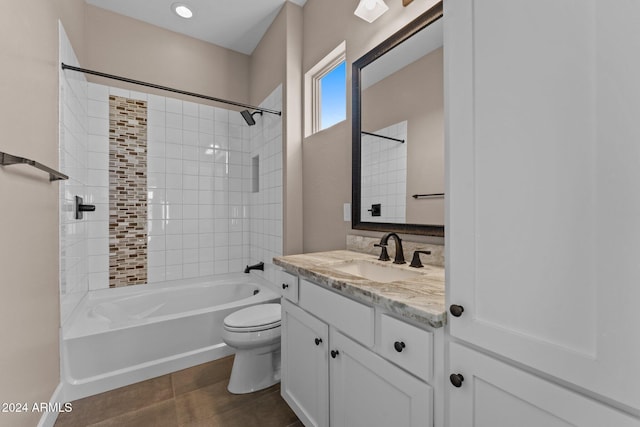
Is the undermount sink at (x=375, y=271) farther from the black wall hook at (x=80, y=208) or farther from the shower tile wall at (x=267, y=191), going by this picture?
the black wall hook at (x=80, y=208)

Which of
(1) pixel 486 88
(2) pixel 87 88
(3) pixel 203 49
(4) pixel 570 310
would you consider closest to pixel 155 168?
(2) pixel 87 88

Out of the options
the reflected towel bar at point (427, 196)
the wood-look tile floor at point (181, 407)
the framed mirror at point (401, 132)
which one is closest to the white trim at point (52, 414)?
the wood-look tile floor at point (181, 407)

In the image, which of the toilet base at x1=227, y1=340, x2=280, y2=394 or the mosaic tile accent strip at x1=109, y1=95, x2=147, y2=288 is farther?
the mosaic tile accent strip at x1=109, y1=95, x2=147, y2=288

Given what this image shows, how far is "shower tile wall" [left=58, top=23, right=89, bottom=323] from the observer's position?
181cm

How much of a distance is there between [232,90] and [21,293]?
2.64m

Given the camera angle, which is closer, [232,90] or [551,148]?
[551,148]

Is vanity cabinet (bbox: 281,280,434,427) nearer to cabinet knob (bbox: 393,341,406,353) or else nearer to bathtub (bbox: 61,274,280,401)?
cabinet knob (bbox: 393,341,406,353)

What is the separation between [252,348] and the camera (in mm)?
1804

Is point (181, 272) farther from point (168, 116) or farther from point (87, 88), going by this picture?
point (87, 88)

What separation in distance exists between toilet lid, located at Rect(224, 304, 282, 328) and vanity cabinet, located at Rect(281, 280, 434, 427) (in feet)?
1.00

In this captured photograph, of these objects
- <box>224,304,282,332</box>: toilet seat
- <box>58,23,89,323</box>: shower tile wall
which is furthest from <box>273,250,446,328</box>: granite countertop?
<box>58,23,89,323</box>: shower tile wall

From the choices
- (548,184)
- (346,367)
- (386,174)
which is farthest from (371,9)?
(346,367)

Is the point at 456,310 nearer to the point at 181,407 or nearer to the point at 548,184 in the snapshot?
the point at 548,184

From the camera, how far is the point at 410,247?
59.2 inches
